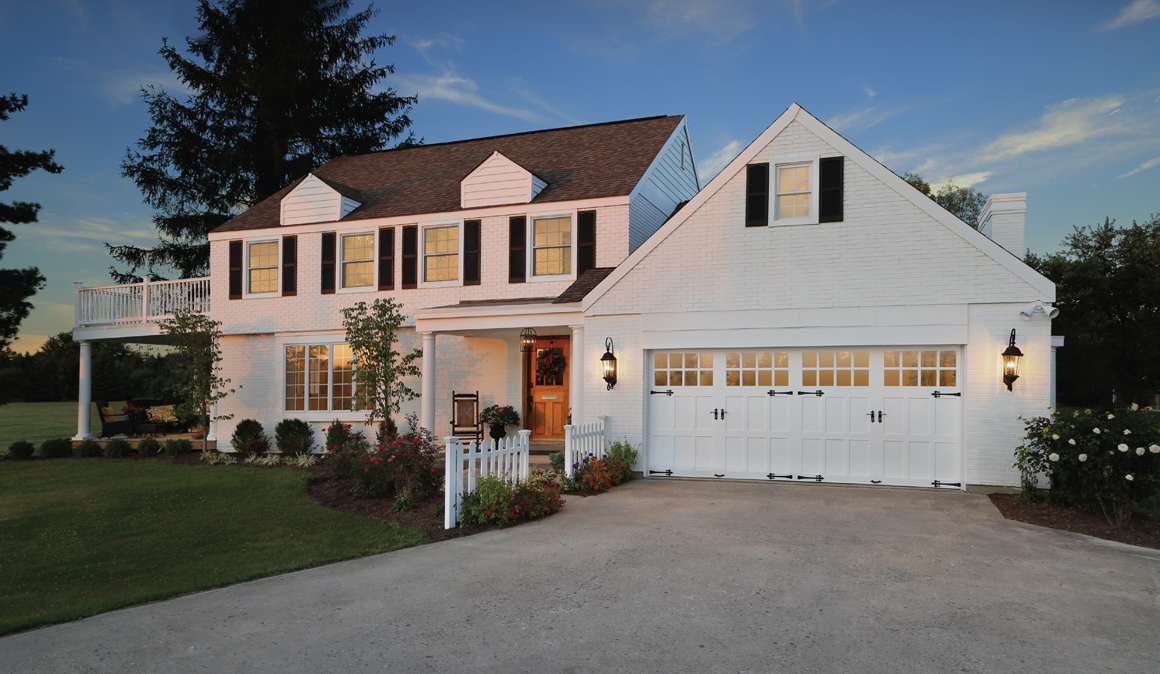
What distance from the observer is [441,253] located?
1566 centimetres

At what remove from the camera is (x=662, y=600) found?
5.05 meters

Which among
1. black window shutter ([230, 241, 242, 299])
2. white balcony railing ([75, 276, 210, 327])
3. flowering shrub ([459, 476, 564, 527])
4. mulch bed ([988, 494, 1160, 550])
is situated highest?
black window shutter ([230, 241, 242, 299])

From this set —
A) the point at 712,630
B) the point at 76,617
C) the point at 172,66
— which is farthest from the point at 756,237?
the point at 172,66

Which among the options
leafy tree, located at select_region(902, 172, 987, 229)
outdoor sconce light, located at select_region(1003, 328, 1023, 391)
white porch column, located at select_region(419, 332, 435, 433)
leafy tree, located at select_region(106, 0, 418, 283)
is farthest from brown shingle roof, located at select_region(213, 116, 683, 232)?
leafy tree, located at select_region(902, 172, 987, 229)

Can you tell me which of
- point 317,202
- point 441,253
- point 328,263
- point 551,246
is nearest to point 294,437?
point 328,263

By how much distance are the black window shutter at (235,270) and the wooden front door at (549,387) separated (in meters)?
8.17

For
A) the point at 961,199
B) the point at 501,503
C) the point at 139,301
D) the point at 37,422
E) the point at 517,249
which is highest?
the point at 961,199

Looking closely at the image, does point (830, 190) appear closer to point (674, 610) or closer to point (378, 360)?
point (674, 610)

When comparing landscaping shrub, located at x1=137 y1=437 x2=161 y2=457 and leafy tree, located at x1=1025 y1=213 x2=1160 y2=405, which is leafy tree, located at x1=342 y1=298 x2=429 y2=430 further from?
leafy tree, located at x1=1025 y1=213 x2=1160 y2=405

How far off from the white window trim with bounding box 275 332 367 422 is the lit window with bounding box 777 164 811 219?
10.4 meters

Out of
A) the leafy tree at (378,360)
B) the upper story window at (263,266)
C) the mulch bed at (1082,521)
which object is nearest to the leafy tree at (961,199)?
the mulch bed at (1082,521)

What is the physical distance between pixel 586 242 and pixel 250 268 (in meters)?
9.09

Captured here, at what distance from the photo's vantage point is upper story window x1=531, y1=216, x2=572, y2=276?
14695mm

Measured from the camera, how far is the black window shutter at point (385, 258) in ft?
52.3
